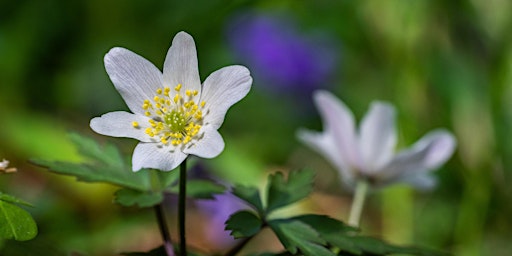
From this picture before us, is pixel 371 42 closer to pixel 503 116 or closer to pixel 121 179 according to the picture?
pixel 503 116

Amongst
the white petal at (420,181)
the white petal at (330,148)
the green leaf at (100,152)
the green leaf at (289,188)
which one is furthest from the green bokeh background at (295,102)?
A: the green leaf at (289,188)

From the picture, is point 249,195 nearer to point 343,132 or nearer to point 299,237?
point 299,237

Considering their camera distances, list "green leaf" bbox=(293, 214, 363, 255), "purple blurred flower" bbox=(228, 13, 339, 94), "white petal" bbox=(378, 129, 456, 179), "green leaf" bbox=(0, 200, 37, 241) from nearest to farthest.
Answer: "green leaf" bbox=(0, 200, 37, 241)
"green leaf" bbox=(293, 214, 363, 255)
"white petal" bbox=(378, 129, 456, 179)
"purple blurred flower" bbox=(228, 13, 339, 94)

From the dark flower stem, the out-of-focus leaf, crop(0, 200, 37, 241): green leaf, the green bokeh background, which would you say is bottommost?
crop(0, 200, 37, 241): green leaf

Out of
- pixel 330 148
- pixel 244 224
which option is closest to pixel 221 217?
pixel 330 148

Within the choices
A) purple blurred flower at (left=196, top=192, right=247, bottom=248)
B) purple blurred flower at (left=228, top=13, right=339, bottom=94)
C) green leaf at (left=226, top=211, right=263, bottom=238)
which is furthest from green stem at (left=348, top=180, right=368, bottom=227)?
purple blurred flower at (left=228, top=13, right=339, bottom=94)

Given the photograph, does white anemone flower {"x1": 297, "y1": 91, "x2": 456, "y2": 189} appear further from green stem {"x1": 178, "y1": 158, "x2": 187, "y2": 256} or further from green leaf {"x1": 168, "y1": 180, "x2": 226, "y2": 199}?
green stem {"x1": 178, "y1": 158, "x2": 187, "y2": 256}
